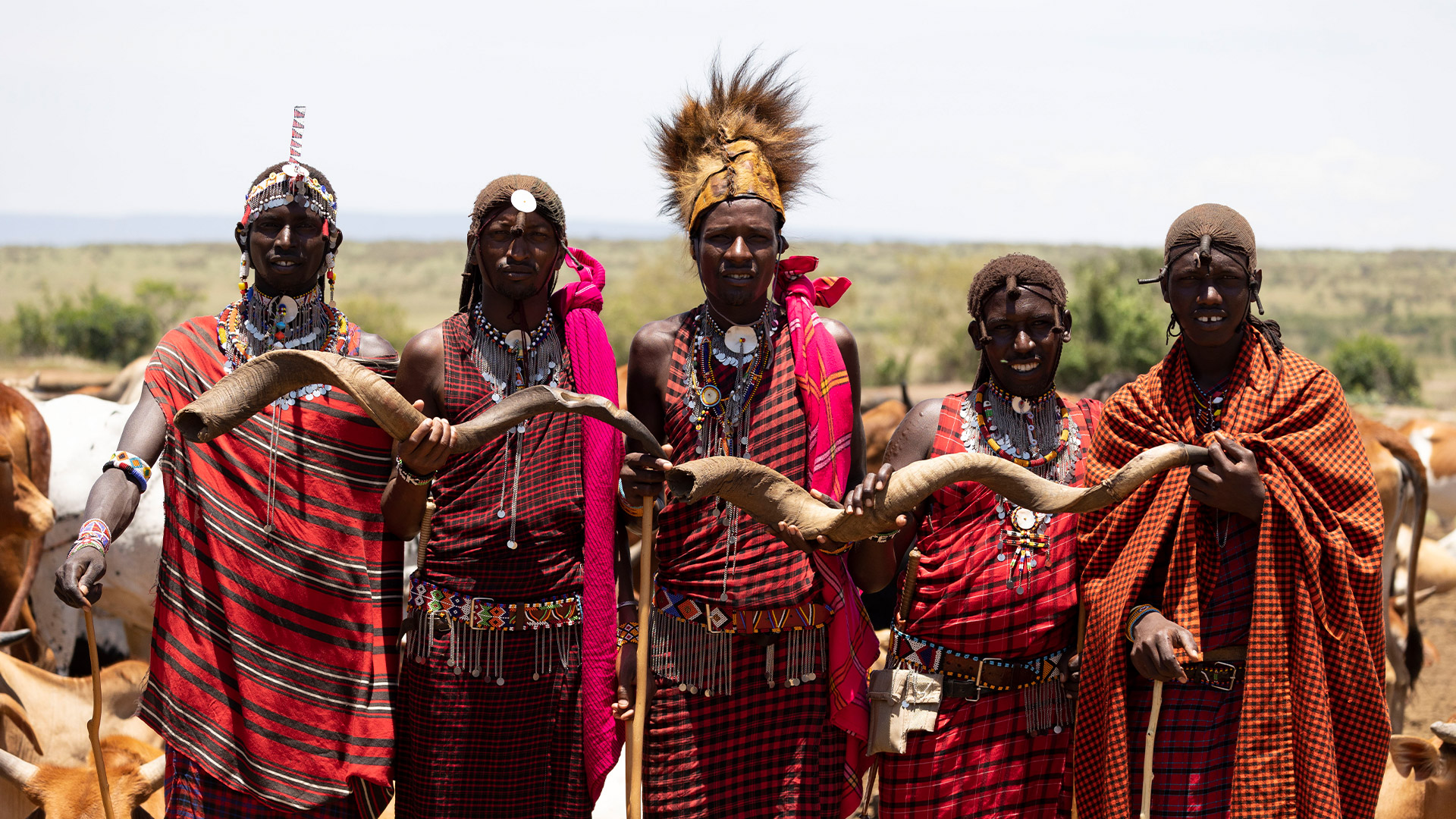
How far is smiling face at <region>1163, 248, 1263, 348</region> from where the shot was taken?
3.56m

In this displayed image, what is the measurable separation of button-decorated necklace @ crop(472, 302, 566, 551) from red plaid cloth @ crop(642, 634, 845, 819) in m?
0.73

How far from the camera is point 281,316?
3.92 meters

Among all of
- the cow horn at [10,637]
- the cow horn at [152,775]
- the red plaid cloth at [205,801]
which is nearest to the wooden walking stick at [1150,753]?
the red plaid cloth at [205,801]

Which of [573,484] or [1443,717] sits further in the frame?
[1443,717]

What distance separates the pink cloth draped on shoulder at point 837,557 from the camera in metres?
3.81

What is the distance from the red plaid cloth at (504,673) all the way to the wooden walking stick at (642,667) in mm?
295

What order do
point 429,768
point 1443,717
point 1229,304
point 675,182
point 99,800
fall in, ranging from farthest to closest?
1. point 1443,717
2. point 99,800
3. point 675,182
4. point 429,768
5. point 1229,304

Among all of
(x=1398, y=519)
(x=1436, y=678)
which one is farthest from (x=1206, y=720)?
(x=1436, y=678)

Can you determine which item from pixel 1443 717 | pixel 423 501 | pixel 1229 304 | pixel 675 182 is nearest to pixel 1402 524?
pixel 1443 717

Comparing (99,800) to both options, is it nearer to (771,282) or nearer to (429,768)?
(429,768)

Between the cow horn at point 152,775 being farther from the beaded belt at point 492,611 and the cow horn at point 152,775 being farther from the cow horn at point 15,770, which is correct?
the beaded belt at point 492,611

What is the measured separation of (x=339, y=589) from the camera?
392cm

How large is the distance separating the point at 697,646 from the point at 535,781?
685 millimetres

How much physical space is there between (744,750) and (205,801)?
1.63 m
